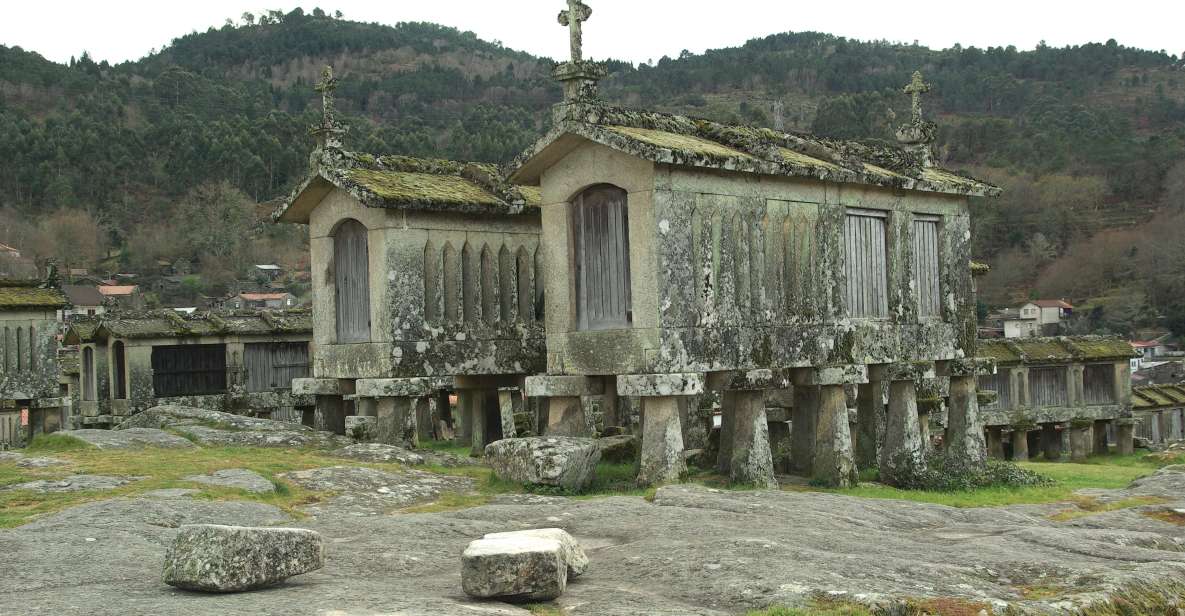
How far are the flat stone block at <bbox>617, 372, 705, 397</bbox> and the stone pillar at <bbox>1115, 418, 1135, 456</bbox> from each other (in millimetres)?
32240

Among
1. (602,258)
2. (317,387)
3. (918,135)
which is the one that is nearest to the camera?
(602,258)

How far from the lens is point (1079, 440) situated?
141 ft

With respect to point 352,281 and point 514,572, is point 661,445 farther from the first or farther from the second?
point 352,281

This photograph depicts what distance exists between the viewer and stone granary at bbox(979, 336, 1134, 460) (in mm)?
41562

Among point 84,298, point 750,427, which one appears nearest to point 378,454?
point 750,427

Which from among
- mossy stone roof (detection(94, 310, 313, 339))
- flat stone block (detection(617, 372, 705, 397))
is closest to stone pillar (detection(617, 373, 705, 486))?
flat stone block (detection(617, 372, 705, 397))

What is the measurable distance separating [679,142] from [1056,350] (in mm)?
29911

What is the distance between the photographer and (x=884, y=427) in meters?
22.6

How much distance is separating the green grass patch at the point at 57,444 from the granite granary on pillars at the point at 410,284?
4.35 metres

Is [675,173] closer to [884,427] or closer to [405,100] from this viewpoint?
[884,427]

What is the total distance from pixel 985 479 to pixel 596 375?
712cm

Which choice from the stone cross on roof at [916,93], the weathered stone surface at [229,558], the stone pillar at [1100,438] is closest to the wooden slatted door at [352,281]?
the stone cross on roof at [916,93]

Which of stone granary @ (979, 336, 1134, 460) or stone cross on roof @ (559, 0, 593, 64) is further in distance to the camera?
stone granary @ (979, 336, 1134, 460)

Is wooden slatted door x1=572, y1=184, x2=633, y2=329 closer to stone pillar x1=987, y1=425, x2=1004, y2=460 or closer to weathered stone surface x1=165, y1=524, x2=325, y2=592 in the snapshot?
weathered stone surface x1=165, y1=524, x2=325, y2=592
